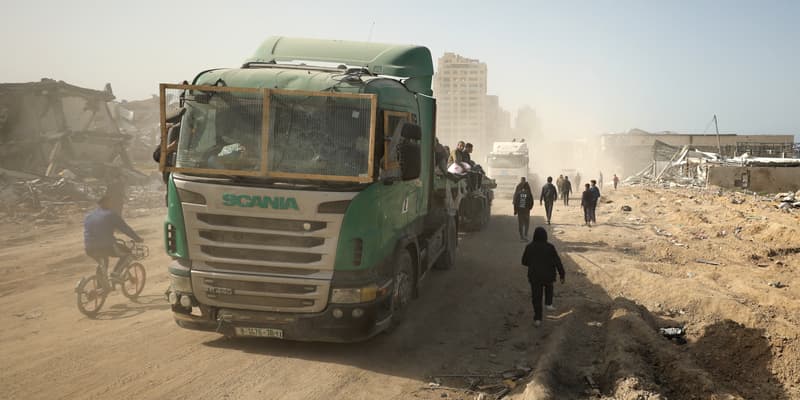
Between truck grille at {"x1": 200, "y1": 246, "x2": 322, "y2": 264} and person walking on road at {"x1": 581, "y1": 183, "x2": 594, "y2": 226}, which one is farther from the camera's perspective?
person walking on road at {"x1": 581, "y1": 183, "x2": 594, "y2": 226}

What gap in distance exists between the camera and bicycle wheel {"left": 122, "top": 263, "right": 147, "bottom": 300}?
9383 millimetres

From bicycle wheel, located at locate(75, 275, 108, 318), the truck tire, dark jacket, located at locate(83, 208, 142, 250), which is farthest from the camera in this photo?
dark jacket, located at locate(83, 208, 142, 250)

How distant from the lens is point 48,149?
25219 millimetres

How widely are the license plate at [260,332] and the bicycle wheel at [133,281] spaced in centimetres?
369

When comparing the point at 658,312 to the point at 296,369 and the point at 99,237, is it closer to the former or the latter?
the point at 296,369

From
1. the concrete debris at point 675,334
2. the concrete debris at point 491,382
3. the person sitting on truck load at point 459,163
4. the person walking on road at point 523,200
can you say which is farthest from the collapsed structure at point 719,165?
the concrete debris at point 491,382

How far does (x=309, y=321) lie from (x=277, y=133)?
2.19 meters

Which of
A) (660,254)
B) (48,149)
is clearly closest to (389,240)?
(660,254)

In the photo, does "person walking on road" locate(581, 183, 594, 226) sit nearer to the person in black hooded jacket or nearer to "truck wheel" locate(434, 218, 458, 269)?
"truck wheel" locate(434, 218, 458, 269)

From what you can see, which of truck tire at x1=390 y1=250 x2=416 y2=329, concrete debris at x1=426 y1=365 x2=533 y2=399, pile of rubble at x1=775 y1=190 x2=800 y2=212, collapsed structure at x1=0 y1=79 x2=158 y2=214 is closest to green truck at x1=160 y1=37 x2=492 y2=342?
truck tire at x1=390 y1=250 x2=416 y2=329

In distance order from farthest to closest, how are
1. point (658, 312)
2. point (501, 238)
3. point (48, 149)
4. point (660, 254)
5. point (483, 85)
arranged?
point (483, 85) → point (48, 149) → point (501, 238) → point (660, 254) → point (658, 312)

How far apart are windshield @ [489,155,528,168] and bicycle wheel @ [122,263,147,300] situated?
80.9ft

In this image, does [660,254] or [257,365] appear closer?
[257,365]

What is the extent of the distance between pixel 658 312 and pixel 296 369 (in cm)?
629
